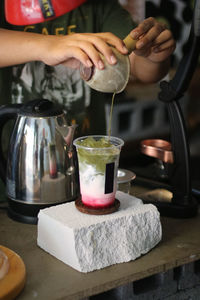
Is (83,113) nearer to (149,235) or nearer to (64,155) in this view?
(64,155)

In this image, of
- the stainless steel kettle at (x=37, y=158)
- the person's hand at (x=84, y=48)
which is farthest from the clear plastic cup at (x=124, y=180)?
the person's hand at (x=84, y=48)

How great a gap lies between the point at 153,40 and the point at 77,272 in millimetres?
701

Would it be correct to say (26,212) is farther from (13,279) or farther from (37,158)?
(13,279)

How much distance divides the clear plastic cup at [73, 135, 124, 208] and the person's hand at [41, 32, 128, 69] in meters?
0.20

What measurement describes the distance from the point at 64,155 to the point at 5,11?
1.58 feet

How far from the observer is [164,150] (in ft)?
5.26

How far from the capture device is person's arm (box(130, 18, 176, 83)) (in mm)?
1391

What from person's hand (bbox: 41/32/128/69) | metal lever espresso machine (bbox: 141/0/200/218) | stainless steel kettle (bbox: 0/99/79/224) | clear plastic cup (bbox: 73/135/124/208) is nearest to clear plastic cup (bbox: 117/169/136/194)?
metal lever espresso machine (bbox: 141/0/200/218)

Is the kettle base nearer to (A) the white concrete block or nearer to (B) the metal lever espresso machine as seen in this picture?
(A) the white concrete block

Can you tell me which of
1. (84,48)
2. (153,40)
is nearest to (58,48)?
(84,48)

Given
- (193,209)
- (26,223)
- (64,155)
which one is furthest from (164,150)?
(26,223)

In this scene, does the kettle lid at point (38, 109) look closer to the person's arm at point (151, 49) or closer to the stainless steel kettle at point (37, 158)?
the stainless steel kettle at point (37, 158)

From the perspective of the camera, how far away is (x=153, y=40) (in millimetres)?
1467

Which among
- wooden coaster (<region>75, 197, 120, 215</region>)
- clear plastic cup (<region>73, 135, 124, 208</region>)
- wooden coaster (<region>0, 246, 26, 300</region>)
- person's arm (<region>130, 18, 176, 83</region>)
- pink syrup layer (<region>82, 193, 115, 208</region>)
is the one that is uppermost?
person's arm (<region>130, 18, 176, 83</region>)
